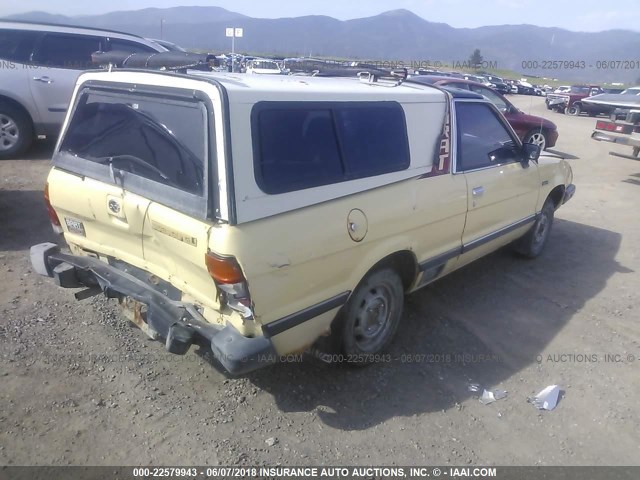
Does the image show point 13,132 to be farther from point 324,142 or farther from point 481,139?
point 481,139

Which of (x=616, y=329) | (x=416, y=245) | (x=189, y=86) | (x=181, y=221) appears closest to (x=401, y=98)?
(x=416, y=245)

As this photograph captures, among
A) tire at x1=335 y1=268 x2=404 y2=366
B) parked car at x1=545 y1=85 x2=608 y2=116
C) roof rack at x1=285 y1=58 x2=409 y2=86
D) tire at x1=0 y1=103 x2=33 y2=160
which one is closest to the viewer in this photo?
tire at x1=335 y1=268 x2=404 y2=366

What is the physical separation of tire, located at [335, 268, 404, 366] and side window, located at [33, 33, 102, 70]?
7256 millimetres

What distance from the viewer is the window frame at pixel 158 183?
2.42 metres

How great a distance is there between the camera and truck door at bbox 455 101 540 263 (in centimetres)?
398

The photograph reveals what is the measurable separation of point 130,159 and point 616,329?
4.08m

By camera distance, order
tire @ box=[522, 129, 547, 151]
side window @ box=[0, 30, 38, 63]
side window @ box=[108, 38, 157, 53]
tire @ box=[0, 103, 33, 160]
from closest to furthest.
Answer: side window @ box=[0, 30, 38, 63] < tire @ box=[0, 103, 33, 160] < side window @ box=[108, 38, 157, 53] < tire @ box=[522, 129, 547, 151]

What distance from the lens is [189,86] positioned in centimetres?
255

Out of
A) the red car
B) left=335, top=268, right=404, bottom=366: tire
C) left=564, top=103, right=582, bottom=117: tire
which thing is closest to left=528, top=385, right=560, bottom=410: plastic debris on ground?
left=335, top=268, right=404, bottom=366: tire

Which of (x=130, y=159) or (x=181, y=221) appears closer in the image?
(x=181, y=221)

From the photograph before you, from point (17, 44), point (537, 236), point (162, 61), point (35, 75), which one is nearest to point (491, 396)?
point (537, 236)

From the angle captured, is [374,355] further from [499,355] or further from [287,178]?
[287,178]

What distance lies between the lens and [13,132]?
796 centimetres

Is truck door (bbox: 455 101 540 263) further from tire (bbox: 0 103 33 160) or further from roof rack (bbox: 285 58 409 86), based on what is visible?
tire (bbox: 0 103 33 160)
